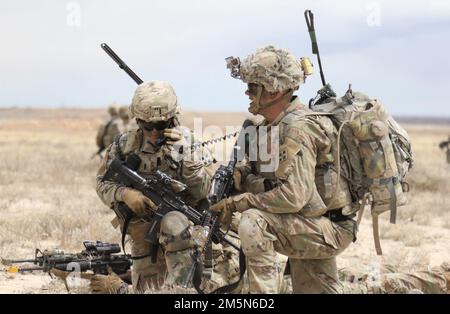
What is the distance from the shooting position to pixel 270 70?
538 centimetres

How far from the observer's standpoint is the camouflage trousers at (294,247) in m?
5.18

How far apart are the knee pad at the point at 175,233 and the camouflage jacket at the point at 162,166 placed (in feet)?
1.07

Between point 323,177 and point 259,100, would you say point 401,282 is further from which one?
point 259,100

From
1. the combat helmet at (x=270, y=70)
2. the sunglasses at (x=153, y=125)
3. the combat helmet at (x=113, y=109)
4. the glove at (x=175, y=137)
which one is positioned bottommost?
the combat helmet at (x=113, y=109)

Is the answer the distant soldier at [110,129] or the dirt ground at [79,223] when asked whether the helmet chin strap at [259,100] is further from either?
the distant soldier at [110,129]

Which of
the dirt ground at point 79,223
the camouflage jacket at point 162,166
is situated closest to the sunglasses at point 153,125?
the camouflage jacket at point 162,166

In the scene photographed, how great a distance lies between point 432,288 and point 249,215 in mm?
1848

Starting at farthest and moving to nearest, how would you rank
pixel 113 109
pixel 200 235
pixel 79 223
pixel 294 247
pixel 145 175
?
pixel 113 109
pixel 79 223
pixel 145 175
pixel 200 235
pixel 294 247

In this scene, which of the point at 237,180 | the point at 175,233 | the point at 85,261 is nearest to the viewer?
the point at 237,180

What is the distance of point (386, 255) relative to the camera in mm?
8906

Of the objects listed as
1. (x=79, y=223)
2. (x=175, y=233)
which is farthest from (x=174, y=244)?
(x=79, y=223)

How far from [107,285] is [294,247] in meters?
1.55

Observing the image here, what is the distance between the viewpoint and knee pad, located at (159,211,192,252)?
227 inches
